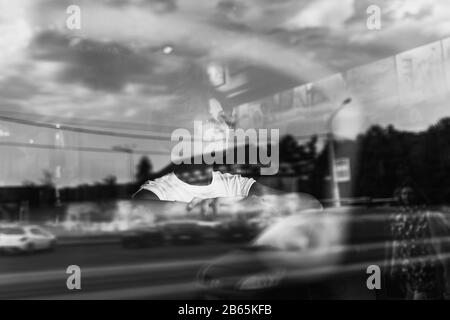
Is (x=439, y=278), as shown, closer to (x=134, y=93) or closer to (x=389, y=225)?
(x=389, y=225)

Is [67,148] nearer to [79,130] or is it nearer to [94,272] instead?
[79,130]

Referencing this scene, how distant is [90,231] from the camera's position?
213 cm

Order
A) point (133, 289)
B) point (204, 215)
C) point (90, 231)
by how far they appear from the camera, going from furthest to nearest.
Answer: point (204, 215), point (133, 289), point (90, 231)

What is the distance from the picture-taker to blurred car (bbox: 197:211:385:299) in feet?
8.26

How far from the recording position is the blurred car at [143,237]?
2.26m

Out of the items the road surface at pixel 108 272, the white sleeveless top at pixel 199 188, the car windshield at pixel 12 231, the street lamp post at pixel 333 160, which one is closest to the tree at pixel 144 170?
the white sleeveless top at pixel 199 188

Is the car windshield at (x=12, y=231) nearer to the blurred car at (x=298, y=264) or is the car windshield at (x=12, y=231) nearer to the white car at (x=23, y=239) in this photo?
the white car at (x=23, y=239)

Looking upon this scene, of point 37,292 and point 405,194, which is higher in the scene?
point 405,194

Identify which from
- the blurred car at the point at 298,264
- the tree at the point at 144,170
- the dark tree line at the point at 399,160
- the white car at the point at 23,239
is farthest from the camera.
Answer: the dark tree line at the point at 399,160
